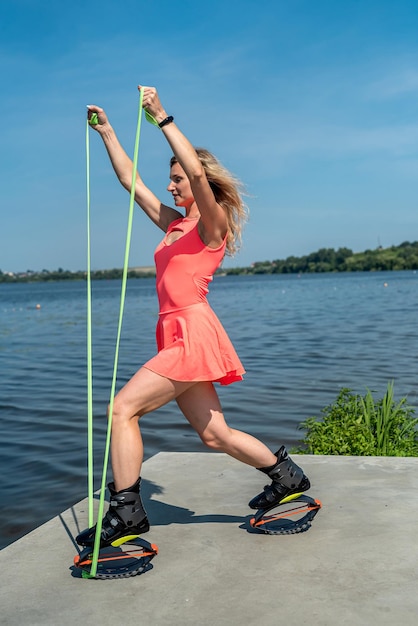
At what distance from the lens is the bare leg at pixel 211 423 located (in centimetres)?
396

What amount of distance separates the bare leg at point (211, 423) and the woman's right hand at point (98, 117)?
5.41 feet

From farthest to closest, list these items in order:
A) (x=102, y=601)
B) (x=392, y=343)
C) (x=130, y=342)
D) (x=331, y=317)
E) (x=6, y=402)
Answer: (x=331, y=317), (x=130, y=342), (x=392, y=343), (x=6, y=402), (x=102, y=601)

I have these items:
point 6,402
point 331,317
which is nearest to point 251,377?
point 6,402

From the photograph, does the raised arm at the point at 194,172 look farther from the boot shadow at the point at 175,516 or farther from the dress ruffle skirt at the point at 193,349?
the boot shadow at the point at 175,516

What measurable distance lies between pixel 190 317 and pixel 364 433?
3.17 metres

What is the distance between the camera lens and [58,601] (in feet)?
10.8

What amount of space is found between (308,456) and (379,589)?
2.28m

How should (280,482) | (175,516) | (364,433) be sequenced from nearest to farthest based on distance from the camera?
(280,482), (175,516), (364,433)

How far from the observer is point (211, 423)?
3.95 metres

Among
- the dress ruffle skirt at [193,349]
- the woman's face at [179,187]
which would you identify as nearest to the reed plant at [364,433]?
the dress ruffle skirt at [193,349]

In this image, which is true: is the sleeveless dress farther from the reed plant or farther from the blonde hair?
the reed plant

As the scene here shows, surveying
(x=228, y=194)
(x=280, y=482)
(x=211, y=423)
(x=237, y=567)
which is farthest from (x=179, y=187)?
(x=237, y=567)

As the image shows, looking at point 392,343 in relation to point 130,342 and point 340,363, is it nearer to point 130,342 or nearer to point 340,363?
point 340,363

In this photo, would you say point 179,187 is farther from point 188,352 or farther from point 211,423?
point 211,423
